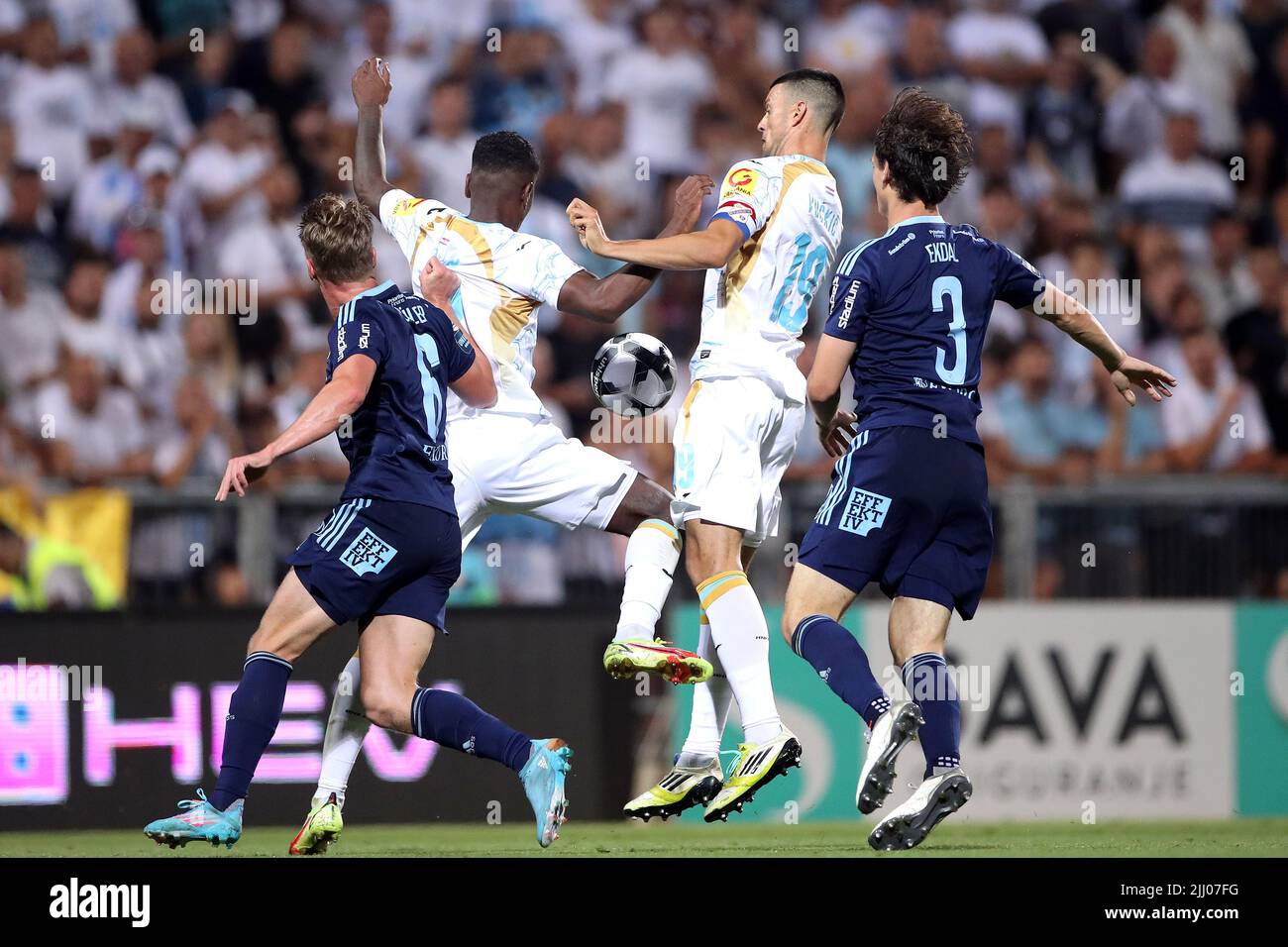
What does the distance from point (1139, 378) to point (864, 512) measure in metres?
1.43

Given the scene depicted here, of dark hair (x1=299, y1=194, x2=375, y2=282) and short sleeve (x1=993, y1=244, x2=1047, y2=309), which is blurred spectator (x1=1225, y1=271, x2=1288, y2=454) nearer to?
short sleeve (x1=993, y1=244, x2=1047, y2=309)

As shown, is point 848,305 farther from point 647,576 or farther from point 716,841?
point 716,841

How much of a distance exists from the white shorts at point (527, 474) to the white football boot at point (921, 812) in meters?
2.08

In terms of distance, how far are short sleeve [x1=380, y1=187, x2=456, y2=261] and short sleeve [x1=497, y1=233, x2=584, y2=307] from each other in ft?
1.51

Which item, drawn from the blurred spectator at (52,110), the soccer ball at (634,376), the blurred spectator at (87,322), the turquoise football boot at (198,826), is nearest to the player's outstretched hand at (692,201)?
the soccer ball at (634,376)

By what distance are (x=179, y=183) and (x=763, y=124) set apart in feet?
21.2

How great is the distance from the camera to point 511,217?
27.5 ft

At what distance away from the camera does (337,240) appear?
24.1ft

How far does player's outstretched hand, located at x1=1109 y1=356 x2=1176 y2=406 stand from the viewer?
761cm

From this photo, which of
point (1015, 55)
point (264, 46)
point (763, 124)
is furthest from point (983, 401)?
point (264, 46)

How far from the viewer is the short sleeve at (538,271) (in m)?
8.02

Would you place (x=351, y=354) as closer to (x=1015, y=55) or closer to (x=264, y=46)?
(x=264, y=46)

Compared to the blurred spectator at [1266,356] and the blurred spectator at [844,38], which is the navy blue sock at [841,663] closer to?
the blurred spectator at [1266,356]

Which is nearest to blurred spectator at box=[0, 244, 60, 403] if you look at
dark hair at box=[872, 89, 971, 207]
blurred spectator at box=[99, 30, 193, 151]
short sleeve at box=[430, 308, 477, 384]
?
blurred spectator at box=[99, 30, 193, 151]
